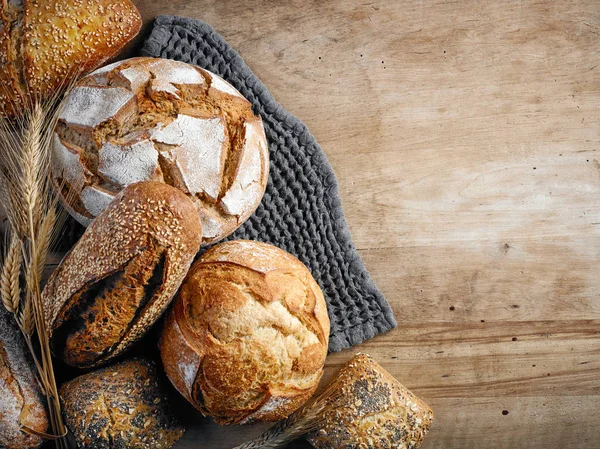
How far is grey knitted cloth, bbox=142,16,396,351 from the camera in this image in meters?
1.71

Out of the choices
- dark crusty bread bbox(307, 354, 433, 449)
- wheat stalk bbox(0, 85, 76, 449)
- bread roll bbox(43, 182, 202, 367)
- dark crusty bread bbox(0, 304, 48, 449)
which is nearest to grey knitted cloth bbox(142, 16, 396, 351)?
dark crusty bread bbox(307, 354, 433, 449)

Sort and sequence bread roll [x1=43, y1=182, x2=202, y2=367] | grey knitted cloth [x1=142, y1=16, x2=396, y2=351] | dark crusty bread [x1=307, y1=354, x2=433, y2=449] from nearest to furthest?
bread roll [x1=43, y1=182, x2=202, y2=367]
dark crusty bread [x1=307, y1=354, x2=433, y2=449]
grey knitted cloth [x1=142, y1=16, x2=396, y2=351]

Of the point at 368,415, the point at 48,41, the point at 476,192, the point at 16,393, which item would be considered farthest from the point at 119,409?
the point at 476,192

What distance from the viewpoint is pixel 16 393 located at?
4.59 ft

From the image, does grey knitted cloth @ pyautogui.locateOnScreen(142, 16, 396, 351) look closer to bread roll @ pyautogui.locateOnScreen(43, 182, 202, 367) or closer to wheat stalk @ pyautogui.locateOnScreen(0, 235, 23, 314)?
bread roll @ pyautogui.locateOnScreen(43, 182, 202, 367)

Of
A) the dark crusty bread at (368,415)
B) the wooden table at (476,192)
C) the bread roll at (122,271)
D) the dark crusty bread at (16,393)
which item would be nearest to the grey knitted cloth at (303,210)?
the wooden table at (476,192)

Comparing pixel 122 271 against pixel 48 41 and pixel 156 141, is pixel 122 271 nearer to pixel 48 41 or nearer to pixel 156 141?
pixel 156 141

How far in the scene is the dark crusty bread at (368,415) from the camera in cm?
154

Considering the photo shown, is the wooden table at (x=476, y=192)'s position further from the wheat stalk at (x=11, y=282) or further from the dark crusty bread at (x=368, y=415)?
the wheat stalk at (x=11, y=282)

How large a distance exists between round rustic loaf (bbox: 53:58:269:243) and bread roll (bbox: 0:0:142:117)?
0.34 ft

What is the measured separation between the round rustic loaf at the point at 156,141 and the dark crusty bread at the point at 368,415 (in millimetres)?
555

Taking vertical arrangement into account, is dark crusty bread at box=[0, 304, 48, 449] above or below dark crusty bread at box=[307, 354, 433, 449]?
above

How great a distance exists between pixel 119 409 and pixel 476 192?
120 centimetres

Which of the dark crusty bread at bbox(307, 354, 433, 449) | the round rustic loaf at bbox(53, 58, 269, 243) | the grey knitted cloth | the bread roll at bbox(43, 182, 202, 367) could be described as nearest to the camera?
the bread roll at bbox(43, 182, 202, 367)
